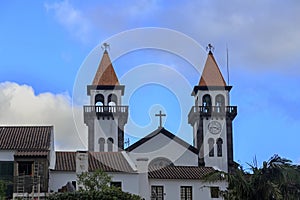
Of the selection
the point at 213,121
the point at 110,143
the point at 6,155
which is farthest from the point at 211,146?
the point at 6,155

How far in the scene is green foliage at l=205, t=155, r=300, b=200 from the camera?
31203mm

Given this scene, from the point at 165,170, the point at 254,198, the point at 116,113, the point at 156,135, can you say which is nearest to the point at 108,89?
the point at 116,113

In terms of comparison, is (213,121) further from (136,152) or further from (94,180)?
(94,180)

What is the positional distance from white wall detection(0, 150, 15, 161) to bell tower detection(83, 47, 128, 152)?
64.0 ft

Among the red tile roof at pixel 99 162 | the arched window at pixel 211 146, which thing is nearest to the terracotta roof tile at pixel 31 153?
the red tile roof at pixel 99 162

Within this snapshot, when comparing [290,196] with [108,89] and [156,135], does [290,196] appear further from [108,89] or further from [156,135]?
[108,89]

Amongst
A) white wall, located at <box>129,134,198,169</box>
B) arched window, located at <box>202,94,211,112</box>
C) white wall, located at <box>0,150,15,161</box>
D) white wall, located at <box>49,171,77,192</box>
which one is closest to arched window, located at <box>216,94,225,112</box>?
arched window, located at <box>202,94,211,112</box>

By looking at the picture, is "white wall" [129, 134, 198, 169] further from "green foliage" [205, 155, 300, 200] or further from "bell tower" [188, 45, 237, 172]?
"green foliage" [205, 155, 300, 200]

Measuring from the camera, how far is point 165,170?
58.5 metres

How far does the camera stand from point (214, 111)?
238ft

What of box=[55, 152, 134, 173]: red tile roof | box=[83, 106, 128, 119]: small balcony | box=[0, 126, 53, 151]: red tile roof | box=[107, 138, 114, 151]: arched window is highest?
box=[83, 106, 128, 119]: small balcony

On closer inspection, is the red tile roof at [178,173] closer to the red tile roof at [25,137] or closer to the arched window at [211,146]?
the red tile roof at [25,137]

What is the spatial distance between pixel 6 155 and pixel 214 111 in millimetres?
27299

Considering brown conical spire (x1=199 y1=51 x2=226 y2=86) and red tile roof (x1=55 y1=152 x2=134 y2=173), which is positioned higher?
brown conical spire (x1=199 y1=51 x2=226 y2=86)
